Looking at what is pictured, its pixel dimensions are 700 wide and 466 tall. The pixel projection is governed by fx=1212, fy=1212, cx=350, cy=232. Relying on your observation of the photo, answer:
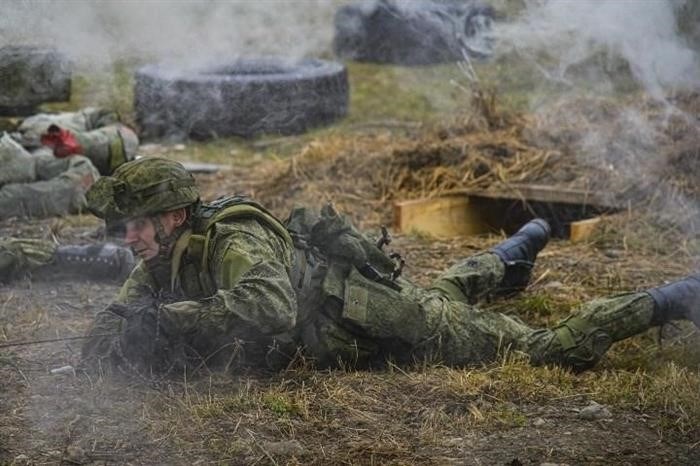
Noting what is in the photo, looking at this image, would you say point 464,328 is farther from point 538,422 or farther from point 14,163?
point 14,163

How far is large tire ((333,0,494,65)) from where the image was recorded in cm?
1116

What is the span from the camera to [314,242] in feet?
16.0

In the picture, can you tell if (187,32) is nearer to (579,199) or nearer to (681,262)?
(579,199)

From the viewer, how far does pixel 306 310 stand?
4.79 meters

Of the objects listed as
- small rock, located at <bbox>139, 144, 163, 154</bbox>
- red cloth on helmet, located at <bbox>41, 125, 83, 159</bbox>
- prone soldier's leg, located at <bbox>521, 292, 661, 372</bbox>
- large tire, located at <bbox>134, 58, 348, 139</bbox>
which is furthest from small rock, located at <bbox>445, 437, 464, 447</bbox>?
large tire, located at <bbox>134, 58, 348, 139</bbox>

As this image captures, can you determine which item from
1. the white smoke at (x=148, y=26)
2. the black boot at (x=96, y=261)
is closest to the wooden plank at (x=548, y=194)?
the white smoke at (x=148, y=26)

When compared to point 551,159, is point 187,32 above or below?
above

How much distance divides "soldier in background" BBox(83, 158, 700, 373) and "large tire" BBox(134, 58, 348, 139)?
6.25 meters

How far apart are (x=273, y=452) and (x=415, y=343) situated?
1111mm

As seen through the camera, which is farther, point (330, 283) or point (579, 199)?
point (579, 199)

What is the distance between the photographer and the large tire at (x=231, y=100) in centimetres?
1116

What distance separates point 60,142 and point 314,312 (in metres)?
4.49

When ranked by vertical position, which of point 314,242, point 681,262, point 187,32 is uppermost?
point 187,32

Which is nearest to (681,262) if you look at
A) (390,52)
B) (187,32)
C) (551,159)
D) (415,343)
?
(551,159)
